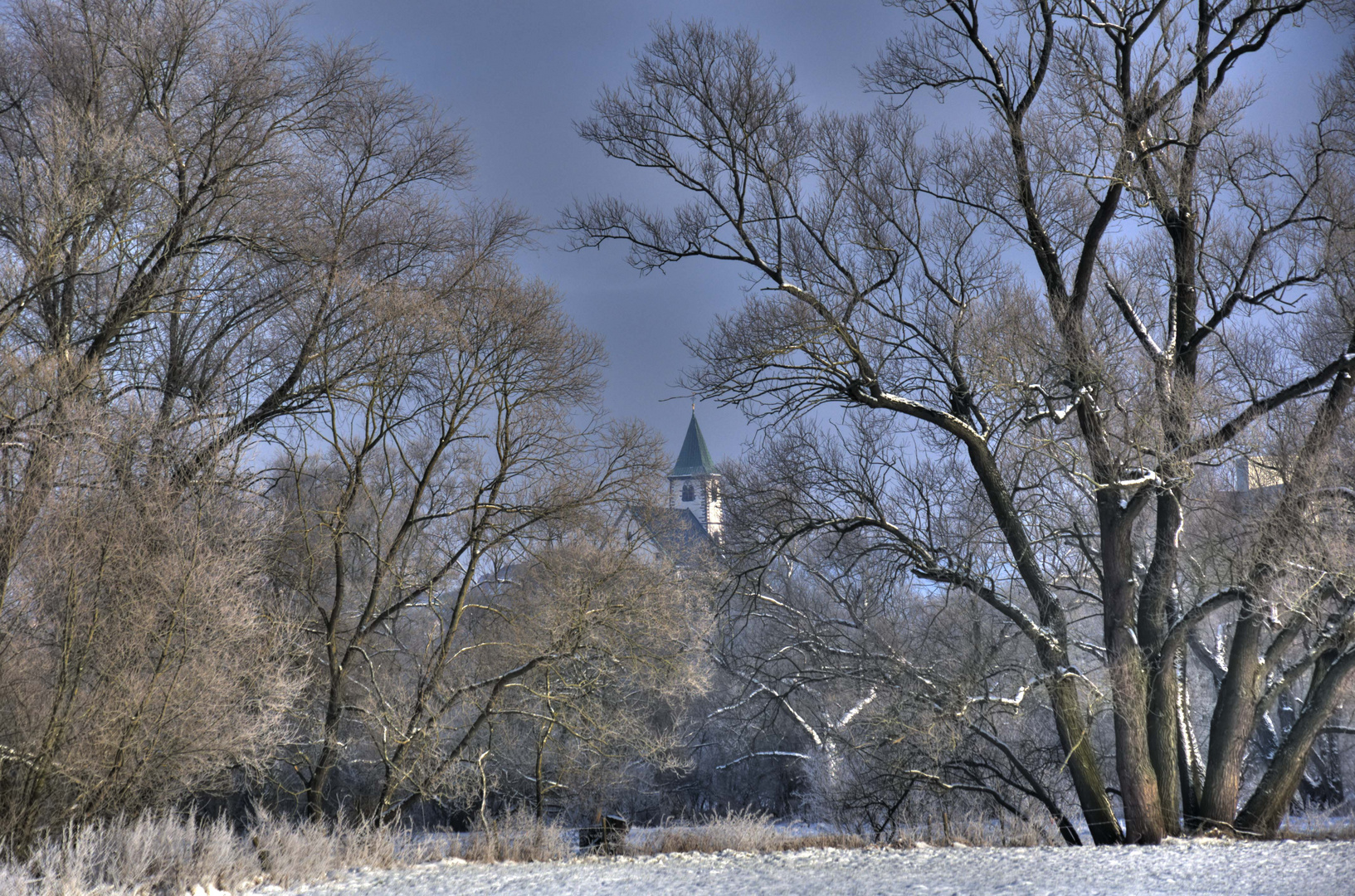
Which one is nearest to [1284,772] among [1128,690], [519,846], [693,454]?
[1128,690]

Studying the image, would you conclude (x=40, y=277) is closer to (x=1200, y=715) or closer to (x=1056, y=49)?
(x=1056, y=49)

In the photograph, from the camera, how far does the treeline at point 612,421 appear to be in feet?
30.0

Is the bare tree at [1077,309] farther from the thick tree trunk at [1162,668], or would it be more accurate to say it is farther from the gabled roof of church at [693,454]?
the gabled roof of church at [693,454]

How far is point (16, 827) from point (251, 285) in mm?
7926

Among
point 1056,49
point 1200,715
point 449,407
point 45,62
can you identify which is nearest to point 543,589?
point 449,407

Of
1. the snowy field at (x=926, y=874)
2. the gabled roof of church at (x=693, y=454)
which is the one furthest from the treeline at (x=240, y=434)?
the gabled roof of church at (x=693, y=454)

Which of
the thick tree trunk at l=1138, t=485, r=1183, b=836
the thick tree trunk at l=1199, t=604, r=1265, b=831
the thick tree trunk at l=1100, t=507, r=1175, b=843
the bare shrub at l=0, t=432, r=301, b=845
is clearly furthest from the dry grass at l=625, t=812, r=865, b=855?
the bare shrub at l=0, t=432, r=301, b=845

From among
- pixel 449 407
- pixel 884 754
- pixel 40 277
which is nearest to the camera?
pixel 40 277

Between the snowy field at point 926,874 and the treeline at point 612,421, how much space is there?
2253 millimetres

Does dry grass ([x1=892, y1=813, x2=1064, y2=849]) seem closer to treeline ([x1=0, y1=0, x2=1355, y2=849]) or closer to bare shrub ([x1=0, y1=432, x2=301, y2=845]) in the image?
treeline ([x1=0, y1=0, x2=1355, y2=849])

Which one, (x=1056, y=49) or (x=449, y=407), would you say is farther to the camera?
(x=449, y=407)

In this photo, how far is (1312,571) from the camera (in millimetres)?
10172

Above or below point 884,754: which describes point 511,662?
above

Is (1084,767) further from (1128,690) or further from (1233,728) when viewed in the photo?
(1233,728)
